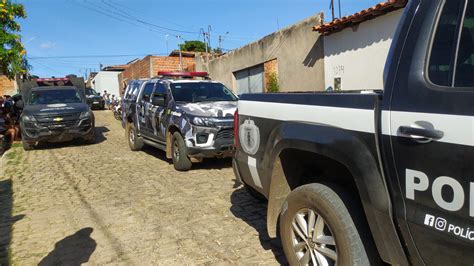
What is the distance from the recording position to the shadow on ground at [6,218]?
14.0 feet

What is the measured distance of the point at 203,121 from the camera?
7.24m

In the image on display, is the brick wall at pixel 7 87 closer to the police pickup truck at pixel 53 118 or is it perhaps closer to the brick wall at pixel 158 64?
the brick wall at pixel 158 64

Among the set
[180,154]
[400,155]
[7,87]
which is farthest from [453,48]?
[7,87]

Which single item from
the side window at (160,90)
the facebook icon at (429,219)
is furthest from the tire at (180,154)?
the facebook icon at (429,219)

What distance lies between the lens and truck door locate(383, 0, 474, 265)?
1835 millimetres

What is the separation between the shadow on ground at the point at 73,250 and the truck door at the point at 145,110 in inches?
189

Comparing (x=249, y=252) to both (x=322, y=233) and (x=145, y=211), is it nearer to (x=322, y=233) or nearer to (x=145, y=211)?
(x=322, y=233)

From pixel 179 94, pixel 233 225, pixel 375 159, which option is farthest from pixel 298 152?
pixel 179 94

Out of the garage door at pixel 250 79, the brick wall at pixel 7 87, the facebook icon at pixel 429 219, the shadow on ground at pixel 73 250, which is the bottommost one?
the shadow on ground at pixel 73 250

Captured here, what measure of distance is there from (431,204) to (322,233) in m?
0.93

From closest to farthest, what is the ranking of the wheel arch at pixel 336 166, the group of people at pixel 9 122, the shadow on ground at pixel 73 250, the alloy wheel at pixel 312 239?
1. the wheel arch at pixel 336 166
2. the alloy wheel at pixel 312 239
3. the shadow on ground at pixel 73 250
4. the group of people at pixel 9 122

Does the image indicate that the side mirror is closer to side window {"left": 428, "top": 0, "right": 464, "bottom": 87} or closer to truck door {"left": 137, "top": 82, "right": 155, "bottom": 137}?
truck door {"left": 137, "top": 82, "right": 155, "bottom": 137}

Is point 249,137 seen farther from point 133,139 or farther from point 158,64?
point 158,64

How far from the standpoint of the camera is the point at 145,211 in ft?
17.6
